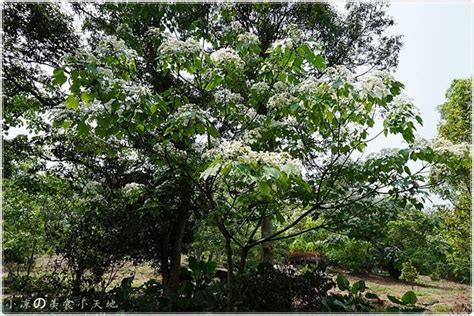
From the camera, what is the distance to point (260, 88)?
2.76 metres

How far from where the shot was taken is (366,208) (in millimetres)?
3008

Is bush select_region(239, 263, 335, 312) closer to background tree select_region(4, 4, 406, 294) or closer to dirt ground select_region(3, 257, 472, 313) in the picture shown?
background tree select_region(4, 4, 406, 294)

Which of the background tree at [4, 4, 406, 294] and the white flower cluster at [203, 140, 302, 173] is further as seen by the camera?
the background tree at [4, 4, 406, 294]

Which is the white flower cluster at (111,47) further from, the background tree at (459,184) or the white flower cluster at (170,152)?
the background tree at (459,184)

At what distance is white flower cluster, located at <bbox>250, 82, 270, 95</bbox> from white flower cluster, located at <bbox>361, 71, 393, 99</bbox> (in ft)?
2.63

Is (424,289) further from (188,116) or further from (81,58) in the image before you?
(81,58)

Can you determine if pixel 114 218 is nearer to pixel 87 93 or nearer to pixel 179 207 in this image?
pixel 179 207

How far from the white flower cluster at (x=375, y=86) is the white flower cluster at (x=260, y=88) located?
80cm

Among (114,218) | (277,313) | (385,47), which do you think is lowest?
(277,313)

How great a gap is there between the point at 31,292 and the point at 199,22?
3.28 m

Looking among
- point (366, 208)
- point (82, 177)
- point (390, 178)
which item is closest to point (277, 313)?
point (366, 208)

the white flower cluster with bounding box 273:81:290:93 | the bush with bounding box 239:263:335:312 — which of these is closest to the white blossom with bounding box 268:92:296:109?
the white flower cluster with bounding box 273:81:290:93

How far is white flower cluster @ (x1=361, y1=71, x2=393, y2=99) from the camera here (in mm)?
2074

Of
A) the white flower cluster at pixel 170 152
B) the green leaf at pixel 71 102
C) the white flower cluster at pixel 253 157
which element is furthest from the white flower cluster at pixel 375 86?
the green leaf at pixel 71 102
